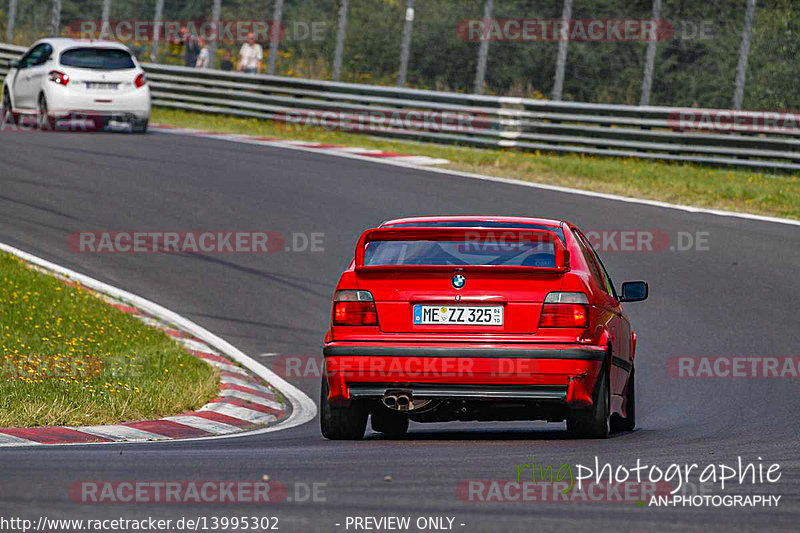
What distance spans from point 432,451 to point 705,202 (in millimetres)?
12722

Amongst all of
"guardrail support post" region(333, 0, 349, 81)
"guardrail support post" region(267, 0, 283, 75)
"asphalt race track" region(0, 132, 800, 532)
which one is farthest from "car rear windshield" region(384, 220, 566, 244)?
"guardrail support post" region(267, 0, 283, 75)

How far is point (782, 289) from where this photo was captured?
47.3ft

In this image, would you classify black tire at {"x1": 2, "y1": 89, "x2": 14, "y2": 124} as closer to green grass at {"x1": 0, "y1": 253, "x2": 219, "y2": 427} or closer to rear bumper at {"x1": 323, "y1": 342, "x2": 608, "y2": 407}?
green grass at {"x1": 0, "y1": 253, "x2": 219, "y2": 427}

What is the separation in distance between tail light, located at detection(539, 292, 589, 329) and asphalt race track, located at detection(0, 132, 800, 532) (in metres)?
0.73

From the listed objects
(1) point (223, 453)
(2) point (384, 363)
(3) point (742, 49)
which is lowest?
(1) point (223, 453)

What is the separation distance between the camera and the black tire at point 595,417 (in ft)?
27.0

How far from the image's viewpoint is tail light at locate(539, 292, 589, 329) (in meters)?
8.03

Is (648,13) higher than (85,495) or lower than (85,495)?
higher

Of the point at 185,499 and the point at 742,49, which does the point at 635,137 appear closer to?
the point at 742,49

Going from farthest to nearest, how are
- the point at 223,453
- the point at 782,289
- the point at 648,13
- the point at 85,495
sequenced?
1. the point at 648,13
2. the point at 782,289
3. the point at 223,453
4. the point at 85,495

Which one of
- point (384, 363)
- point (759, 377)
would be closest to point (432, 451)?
point (384, 363)

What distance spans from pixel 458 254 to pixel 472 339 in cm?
86

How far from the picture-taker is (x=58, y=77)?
990 inches

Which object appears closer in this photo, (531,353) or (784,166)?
(531,353)
